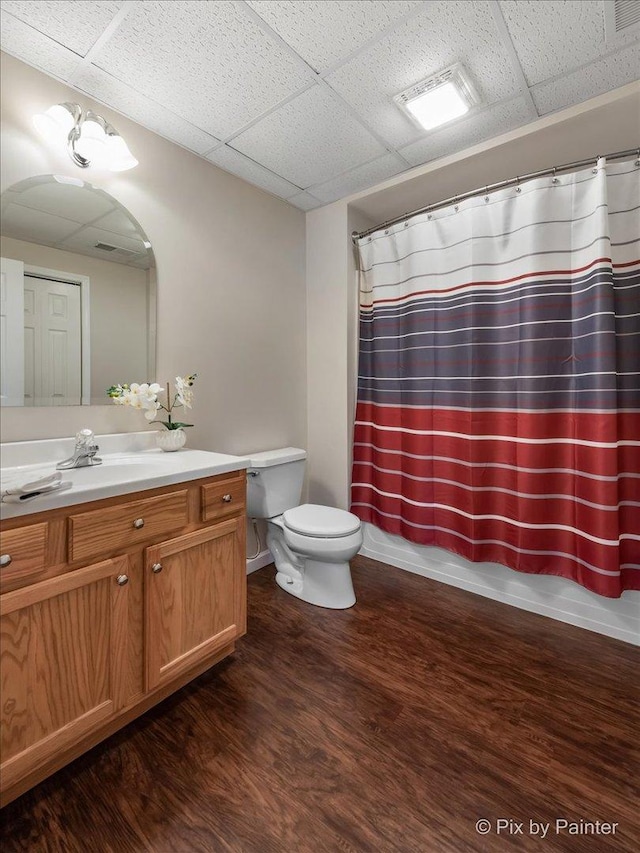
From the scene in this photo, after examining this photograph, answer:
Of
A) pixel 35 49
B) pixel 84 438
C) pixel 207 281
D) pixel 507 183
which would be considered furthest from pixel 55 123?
pixel 507 183

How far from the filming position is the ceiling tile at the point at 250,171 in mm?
2040

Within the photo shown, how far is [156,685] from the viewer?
129 centimetres

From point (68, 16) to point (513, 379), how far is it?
2.29 m

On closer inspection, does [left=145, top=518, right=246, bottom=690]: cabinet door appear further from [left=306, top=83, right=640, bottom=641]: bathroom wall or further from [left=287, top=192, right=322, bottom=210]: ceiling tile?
[left=287, top=192, right=322, bottom=210]: ceiling tile

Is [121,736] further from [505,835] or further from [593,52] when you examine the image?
[593,52]

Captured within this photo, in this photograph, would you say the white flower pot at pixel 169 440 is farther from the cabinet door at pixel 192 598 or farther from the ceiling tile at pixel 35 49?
the ceiling tile at pixel 35 49

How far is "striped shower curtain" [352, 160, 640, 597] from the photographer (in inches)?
67.9

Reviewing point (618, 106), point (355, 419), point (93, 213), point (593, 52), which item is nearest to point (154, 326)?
point (93, 213)

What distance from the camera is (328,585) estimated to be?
2049 mm

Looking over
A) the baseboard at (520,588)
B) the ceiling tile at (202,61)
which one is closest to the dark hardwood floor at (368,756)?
the baseboard at (520,588)

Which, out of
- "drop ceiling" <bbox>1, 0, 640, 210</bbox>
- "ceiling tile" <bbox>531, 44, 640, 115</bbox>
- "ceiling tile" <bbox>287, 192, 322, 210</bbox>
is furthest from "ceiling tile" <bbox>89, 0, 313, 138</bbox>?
"ceiling tile" <bbox>531, 44, 640, 115</bbox>

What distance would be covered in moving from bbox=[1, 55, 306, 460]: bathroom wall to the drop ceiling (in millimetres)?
157

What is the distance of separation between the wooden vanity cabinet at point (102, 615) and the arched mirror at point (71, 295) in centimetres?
71

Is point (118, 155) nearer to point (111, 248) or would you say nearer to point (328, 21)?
point (111, 248)
